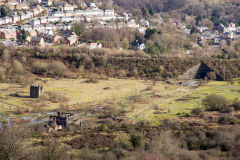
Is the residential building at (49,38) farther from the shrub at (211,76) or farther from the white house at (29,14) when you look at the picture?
the shrub at (211,76)

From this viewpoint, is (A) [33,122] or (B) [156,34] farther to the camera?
(B) [156,34]

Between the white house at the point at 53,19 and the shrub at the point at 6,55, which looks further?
the white house at the point at 53,19

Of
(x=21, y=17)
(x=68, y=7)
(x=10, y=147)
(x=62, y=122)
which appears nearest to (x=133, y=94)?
(x=62, y=122)

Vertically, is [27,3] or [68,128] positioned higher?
[27,3]

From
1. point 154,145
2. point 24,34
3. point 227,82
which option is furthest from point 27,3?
point 154,145

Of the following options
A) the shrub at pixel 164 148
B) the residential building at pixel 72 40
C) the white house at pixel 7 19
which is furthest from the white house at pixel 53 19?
the shrub at pixel 164 148

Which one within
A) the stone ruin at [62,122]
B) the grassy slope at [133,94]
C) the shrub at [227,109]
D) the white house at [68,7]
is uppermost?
the white house at [68,7]

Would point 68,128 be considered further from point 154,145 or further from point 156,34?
point 156,34

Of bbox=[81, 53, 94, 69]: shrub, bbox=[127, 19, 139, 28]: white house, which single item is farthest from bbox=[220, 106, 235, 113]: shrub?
bbox=[127, 19, 139, 28]: white house
